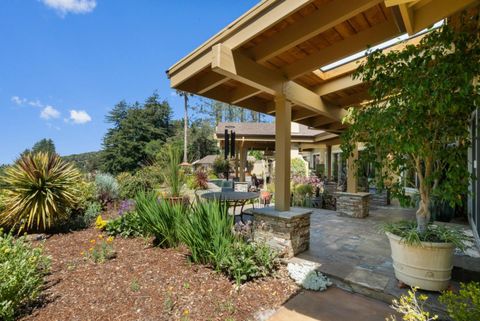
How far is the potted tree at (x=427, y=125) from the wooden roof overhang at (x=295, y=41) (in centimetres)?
46

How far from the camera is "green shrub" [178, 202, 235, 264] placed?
12.0ft

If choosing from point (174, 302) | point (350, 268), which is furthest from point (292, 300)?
point (174, 302)

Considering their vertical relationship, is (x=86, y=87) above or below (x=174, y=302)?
above

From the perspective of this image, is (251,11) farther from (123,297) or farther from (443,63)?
(123,297)

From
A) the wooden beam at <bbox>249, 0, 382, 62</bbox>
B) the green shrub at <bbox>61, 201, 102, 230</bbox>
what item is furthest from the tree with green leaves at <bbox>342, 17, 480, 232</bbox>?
the green shrub at <bbox>61, 201, 102, 230</bbox>

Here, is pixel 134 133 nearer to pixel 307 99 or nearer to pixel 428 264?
pixel 307 99

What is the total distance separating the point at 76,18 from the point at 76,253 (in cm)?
1296

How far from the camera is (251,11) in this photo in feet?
10.1

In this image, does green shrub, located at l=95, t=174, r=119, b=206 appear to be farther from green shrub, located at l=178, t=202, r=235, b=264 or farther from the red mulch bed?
green shrub, located at l=178, t=202, r=235, b=264

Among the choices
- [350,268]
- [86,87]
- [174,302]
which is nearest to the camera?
[174,302]

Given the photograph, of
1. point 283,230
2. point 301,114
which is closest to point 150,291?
point 283,230

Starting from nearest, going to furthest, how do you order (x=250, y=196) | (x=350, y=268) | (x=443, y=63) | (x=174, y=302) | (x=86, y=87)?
(x=443, y=63) < (x=174, y=302) < (x=350, y=268) < (x=250, y=196) < (x=86, y=87)

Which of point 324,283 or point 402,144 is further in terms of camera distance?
point 324,283

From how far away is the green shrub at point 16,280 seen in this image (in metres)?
2.55
